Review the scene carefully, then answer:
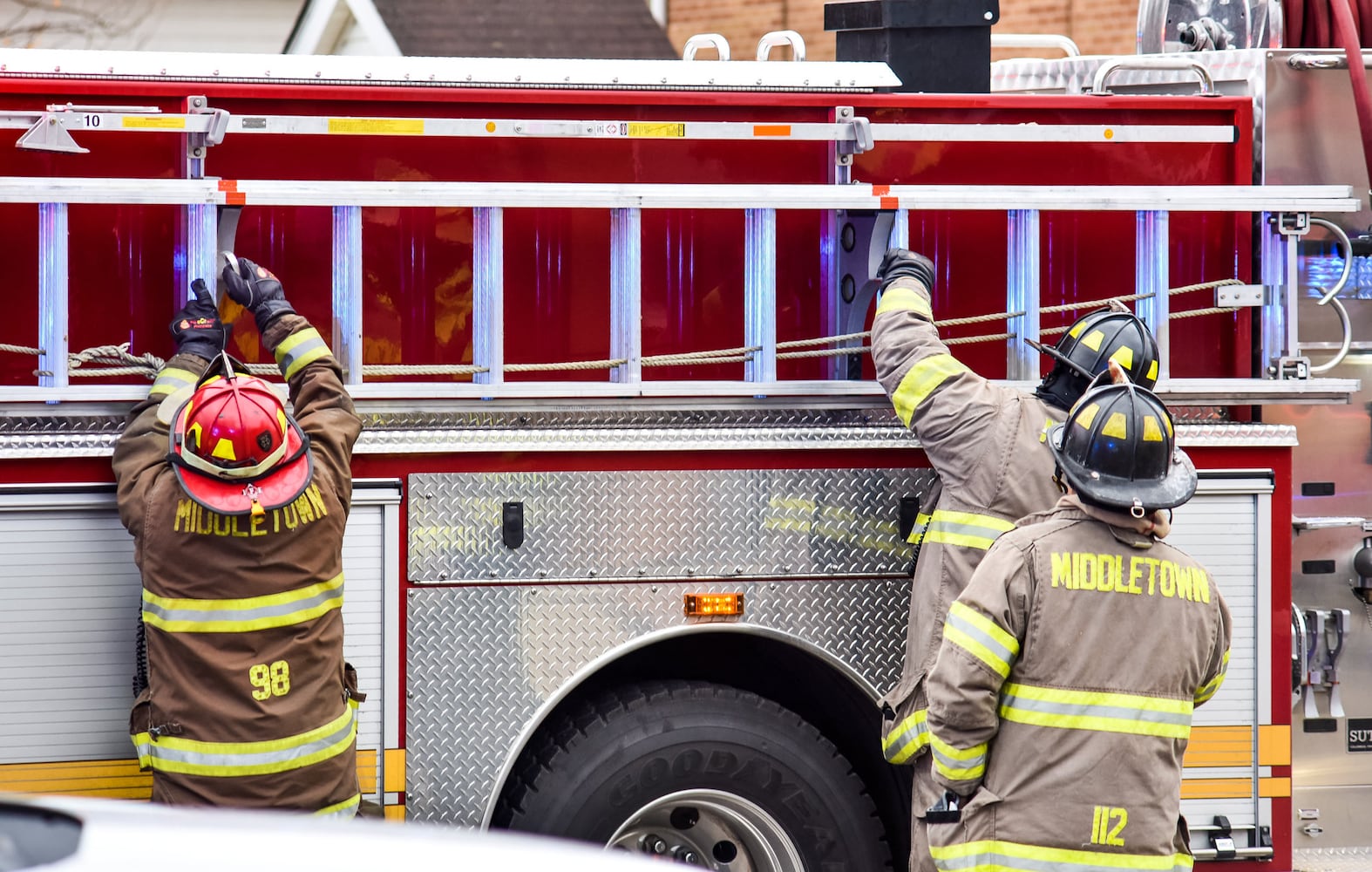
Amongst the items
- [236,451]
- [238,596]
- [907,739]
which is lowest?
[907,739]

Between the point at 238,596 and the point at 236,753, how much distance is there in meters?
0.37

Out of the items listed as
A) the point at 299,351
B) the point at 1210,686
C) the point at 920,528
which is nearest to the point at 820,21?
the point at 920,528

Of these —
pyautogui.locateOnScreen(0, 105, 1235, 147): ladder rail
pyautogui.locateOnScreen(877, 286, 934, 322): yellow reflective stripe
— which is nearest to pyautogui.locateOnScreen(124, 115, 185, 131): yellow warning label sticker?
pyautogui.locateOnScreen(0, 105, 1235, 147): ladder rail

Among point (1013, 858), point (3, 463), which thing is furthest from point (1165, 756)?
point (3, 463)

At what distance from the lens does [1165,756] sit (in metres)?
3.47

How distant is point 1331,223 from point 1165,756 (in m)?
1.94

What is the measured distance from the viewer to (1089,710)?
11.1ft

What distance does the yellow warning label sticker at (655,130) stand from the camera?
4312mm

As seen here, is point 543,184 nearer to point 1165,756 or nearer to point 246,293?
point 246,293

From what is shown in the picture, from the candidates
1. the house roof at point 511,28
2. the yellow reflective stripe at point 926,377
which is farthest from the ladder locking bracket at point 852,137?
the house roof at point 511,28

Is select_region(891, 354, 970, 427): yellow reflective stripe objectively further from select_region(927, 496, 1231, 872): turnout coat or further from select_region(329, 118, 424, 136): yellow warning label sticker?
select_region(329, 118, 424, 136): yellow warning label sticker

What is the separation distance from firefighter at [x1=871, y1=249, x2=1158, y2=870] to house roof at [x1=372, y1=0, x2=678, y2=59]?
6.28m

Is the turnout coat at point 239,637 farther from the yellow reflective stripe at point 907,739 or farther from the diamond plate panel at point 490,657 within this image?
the yellow reflective stripe at point 907,739

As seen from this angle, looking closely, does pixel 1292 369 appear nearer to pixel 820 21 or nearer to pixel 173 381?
pixel 173 381
